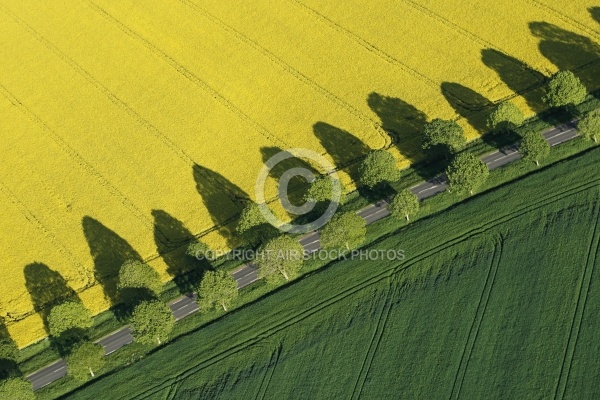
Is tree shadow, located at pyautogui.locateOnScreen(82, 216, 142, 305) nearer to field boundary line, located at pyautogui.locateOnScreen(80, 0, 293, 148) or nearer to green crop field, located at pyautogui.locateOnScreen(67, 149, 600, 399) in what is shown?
green crop field, located at pyautogui.locateOnScreen(67, 149, 600, 399)

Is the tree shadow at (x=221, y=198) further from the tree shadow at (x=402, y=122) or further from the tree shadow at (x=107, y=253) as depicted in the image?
the tree shadow at (x=402, y=122)

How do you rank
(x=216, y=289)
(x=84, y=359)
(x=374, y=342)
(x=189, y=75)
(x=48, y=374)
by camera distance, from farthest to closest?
1. (x=189, y=75)
2. (x=48, y=374)
3. (x=216, y=289)
4. (x=374, y=342)
5. (x=84, y=359)

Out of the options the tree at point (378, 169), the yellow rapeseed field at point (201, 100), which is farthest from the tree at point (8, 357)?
the tree at point (378, 169)

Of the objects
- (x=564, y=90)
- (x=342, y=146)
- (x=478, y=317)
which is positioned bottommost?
(x=478, y=317)

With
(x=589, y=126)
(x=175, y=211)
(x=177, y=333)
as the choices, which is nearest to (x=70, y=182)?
(x=175, y=211)

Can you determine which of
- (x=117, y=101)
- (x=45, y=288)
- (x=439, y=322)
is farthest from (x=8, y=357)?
(x=439, y=322)

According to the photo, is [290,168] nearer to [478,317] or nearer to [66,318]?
[478,317]
